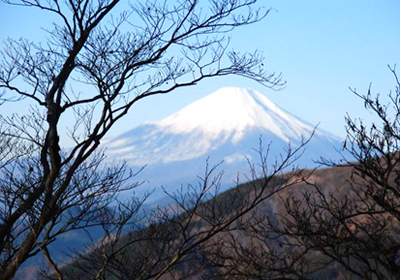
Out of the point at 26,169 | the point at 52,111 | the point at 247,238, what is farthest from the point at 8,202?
the point at 247,238

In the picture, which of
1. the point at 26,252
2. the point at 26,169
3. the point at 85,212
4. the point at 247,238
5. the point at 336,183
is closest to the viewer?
the point at 26,252

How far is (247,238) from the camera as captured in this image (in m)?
57.7

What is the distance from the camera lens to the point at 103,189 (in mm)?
9586

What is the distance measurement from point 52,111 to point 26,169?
2.07 metres

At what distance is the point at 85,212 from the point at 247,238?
49.5m

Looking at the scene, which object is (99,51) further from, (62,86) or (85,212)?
(85,212)

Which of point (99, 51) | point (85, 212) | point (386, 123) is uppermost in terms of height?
point (99, 51)

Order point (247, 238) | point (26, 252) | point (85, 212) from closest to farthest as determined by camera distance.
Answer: point (26, 252) < point (85, 212) < point (247, 238)

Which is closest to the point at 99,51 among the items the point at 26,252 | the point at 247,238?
the point at 26,252

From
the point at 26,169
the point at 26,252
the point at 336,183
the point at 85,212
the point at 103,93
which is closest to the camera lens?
the point at 26,252

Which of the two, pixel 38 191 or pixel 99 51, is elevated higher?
pixel 99 51

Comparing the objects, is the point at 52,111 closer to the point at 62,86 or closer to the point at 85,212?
the point at 62,86

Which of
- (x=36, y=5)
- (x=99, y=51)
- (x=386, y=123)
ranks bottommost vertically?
(x=386, y=123)

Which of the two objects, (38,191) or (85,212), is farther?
(85,212)
